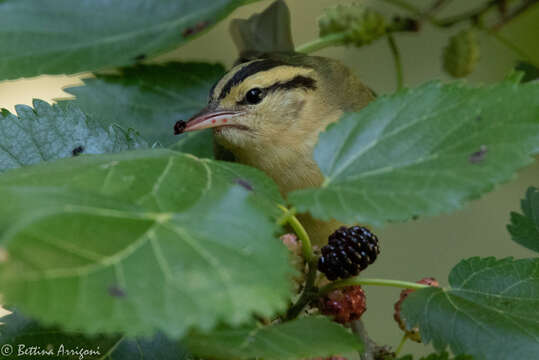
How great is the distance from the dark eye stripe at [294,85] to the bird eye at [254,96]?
10 mm

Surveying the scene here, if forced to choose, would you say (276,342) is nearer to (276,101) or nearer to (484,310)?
(484,310)

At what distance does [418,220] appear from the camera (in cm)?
429

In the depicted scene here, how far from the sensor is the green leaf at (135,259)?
0.76 metres

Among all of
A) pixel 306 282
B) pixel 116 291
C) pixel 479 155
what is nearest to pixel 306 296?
pixel 306 282

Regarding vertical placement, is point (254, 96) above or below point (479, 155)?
above

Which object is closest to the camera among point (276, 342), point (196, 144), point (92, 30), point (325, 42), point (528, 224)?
point (276, 342)

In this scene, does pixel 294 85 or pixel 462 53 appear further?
pixel 294 85

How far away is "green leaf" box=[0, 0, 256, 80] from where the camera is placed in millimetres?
1692

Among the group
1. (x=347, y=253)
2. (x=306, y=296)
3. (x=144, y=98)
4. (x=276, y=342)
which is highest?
(x=144, y=98)

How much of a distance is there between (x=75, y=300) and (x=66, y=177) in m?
0.29

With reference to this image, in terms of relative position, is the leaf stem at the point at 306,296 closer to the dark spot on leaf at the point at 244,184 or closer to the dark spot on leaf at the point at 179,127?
the dark spot on leaf at the point at 244,184

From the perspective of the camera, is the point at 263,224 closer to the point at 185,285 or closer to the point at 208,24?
the point at 185,285

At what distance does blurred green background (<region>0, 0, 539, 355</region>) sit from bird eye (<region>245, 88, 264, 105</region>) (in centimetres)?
180

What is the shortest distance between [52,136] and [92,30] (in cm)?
53
